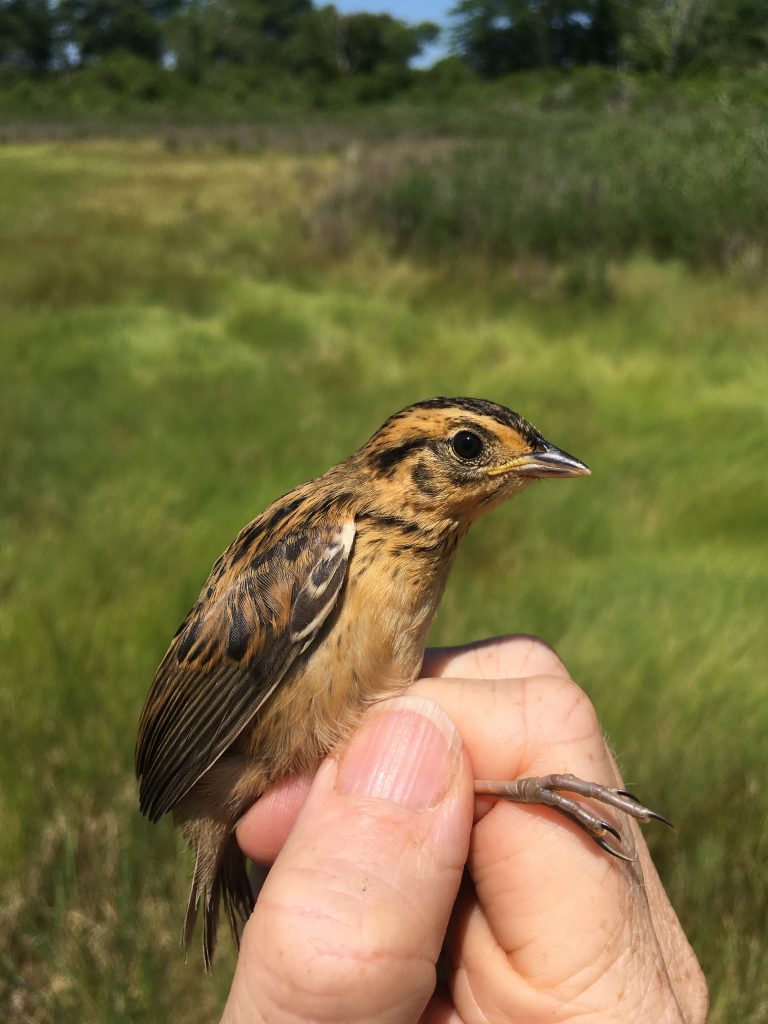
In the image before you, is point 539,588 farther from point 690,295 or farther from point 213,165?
point 213,165

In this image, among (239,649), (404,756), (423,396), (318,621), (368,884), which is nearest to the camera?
(368,884)

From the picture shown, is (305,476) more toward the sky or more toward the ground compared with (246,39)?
more toward the ground

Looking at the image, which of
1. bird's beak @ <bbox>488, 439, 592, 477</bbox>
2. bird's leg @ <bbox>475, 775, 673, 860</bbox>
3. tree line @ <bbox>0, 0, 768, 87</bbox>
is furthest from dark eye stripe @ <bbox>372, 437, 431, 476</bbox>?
tree line @ <bbox>0, 0, 768, 87</bbox>

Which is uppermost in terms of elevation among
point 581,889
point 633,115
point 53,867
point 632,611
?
point 633,115

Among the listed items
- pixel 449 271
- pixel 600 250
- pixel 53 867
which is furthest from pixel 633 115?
pixel 53 867

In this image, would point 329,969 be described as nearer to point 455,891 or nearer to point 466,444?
point 455,891

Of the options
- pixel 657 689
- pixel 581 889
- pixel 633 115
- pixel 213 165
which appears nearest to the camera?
pixel 581 889

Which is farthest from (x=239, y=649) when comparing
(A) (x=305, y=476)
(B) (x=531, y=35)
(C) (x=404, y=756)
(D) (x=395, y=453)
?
(B) (x=531, y=35)

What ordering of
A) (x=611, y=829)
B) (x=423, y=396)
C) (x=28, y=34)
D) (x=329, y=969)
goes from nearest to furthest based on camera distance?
1. (x=329, y=969)
2. (x=611, y=829)
3. (x=423, y=396)
4. (x=28, y=34)
